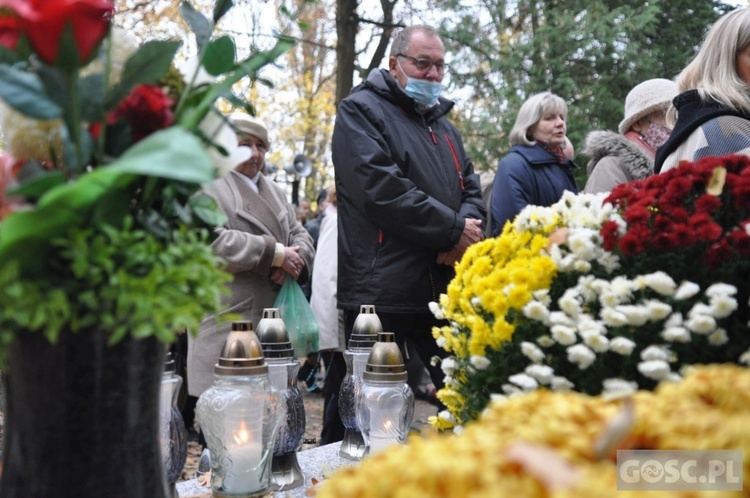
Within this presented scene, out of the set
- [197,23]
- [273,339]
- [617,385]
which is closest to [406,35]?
[273,339]

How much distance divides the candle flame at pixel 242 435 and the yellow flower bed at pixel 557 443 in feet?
2.58

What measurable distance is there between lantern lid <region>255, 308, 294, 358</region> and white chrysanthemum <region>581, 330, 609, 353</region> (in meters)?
0.90

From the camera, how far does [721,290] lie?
1308 millimetres

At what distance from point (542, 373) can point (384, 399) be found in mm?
683

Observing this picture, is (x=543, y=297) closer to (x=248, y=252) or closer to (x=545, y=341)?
(x=545, y=341)

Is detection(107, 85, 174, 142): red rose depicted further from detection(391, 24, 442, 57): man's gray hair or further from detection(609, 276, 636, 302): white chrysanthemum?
detection(391, 24, 442, 57): man's gray hair

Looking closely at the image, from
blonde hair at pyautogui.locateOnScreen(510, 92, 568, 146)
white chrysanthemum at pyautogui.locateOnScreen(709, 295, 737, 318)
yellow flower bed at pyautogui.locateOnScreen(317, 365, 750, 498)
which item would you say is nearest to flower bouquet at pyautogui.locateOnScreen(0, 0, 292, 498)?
yellow flower bed at pyautogui.locateOnScreen(317, 365, 750, 498)

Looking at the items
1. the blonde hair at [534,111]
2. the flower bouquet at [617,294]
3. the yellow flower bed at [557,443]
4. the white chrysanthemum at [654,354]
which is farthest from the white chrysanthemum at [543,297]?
the blonde hair at [534,111]

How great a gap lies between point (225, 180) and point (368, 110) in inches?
30.2

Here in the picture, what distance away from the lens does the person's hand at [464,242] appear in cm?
334

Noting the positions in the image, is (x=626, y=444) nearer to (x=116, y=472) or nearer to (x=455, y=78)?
(x=116, y=472)

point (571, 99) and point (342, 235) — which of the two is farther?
point (571, 99)

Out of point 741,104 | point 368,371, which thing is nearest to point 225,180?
point 368,371

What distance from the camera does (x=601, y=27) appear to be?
8.99 metres
